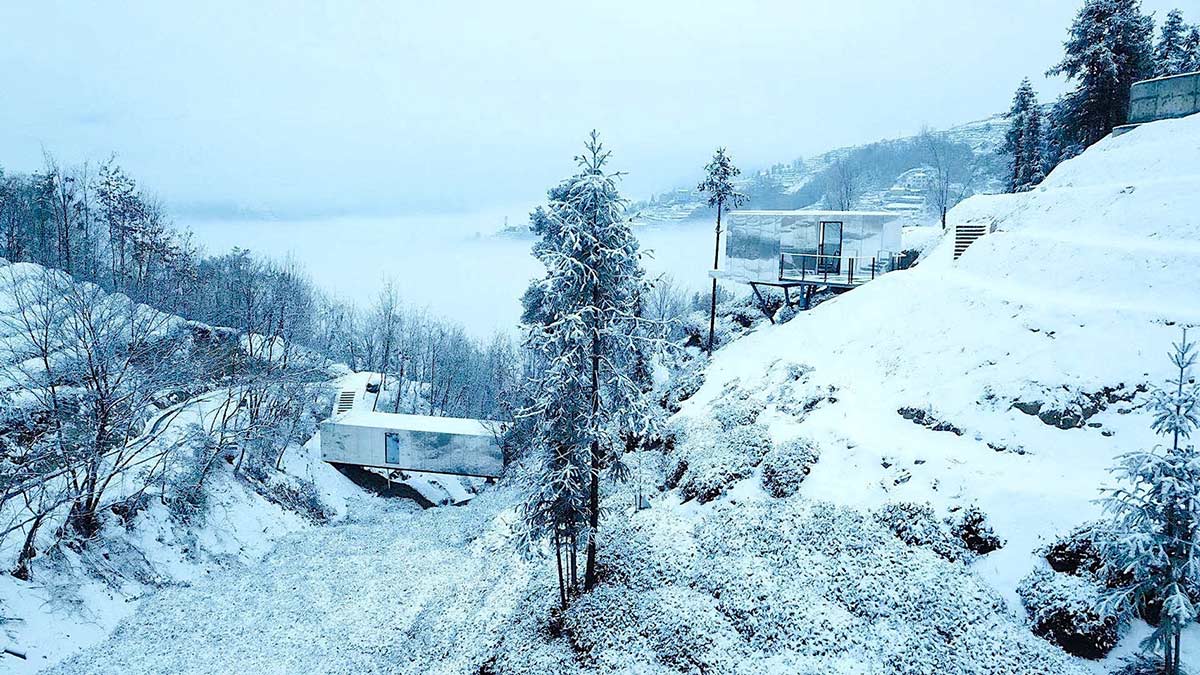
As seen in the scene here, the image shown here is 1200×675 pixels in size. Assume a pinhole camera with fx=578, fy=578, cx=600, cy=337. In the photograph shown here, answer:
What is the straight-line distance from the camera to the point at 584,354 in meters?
16.4

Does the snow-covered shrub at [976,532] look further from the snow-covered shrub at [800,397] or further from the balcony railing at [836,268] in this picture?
the balcony railing at [836,268]

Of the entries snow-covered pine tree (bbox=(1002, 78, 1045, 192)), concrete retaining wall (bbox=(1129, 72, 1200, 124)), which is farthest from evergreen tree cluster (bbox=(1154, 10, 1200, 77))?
concrete retaining wall (bbox=(1129, 72, 1200, 124))

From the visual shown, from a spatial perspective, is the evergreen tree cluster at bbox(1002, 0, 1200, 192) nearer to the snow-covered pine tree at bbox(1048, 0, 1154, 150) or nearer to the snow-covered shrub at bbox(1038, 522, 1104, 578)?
the snow-covered pine tree at bbox(1048, 0, 1154, 150)

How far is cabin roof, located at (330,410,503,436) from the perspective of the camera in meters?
34.6

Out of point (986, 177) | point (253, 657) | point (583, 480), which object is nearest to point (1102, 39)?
point (583, 480)

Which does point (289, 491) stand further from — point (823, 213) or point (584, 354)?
point (823, 213)

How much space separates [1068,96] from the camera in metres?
41.2

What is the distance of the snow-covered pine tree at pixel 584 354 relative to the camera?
16.1 metres

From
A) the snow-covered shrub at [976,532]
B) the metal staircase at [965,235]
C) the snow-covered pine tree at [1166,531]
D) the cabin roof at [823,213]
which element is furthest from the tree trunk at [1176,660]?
the cabin roof at [823,213]

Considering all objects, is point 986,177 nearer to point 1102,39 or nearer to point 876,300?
point 1102,39

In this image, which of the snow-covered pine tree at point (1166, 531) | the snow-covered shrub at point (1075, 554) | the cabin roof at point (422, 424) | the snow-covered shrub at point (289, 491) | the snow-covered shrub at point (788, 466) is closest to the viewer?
the snow-covered pine tree at point (1166, 531)

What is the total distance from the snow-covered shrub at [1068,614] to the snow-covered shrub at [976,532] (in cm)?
112

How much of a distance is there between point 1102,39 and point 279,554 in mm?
56702

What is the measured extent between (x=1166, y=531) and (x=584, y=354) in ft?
40.2
